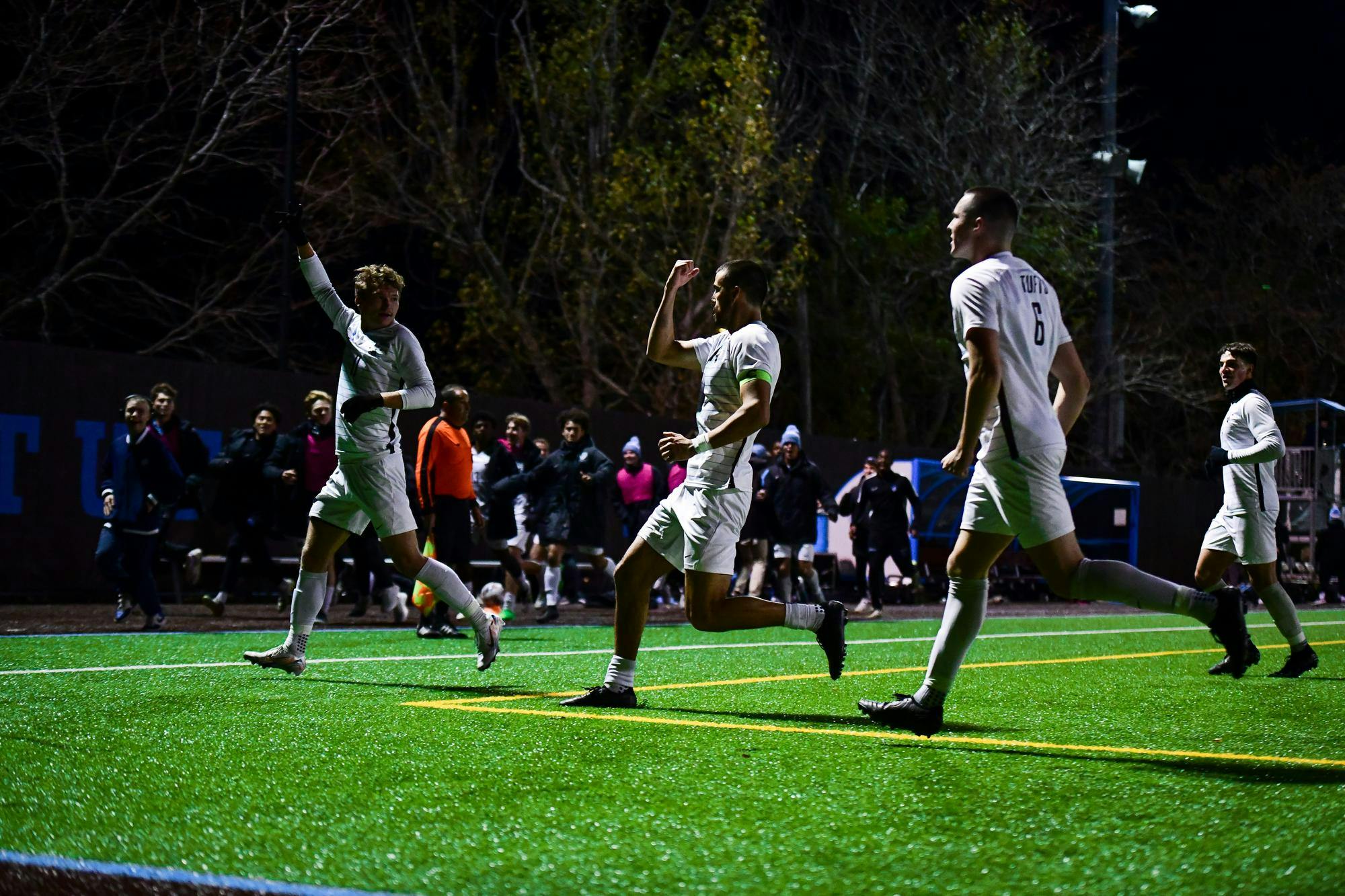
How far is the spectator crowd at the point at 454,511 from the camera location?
486 inches

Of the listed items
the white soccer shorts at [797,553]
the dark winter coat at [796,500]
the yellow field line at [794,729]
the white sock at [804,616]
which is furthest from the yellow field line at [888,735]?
the white soccer shorts at [797,553]

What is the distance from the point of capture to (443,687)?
8047 millimetres

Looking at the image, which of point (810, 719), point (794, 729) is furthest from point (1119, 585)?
point (810, 719)

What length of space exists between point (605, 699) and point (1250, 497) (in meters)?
4.75

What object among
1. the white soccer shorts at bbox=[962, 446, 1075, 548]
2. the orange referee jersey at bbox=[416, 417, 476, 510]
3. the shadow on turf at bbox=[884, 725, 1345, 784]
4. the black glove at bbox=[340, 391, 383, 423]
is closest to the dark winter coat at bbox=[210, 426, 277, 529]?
the orange referee jersey at bbox=[416, 417, 476, 510]

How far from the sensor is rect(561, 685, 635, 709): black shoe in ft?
22.8

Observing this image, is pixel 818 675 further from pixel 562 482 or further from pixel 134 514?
pixel 562 482

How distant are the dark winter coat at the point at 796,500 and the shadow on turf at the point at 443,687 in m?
9.67

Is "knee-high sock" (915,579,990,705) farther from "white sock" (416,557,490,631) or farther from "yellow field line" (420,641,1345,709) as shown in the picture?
A: "white sock" (416,557,490,631)

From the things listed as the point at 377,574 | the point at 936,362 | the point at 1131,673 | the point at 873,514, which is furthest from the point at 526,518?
the point at 936,362

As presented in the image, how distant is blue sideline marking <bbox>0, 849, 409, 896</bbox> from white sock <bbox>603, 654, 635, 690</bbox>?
3373mm

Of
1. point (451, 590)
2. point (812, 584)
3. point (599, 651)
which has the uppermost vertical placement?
point (451, 590)

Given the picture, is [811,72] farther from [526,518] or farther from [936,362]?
[526,518]

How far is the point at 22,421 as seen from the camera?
1571cm
